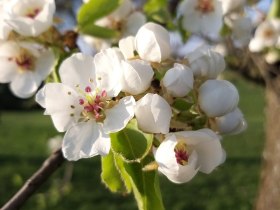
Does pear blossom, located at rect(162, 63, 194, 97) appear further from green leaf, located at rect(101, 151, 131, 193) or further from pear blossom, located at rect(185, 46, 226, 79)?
green leaf, located at rect(101, 151, 131, 193)

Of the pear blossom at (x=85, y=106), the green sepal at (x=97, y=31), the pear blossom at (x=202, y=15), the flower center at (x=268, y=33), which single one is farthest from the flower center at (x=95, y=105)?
the flower center at (x=268, y=33)

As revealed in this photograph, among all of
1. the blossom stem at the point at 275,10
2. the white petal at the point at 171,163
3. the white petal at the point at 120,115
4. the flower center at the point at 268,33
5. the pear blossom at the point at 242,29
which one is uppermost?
the white petal at the point at 120,115

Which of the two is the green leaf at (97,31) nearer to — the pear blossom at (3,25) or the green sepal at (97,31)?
the green sepal at (97,31)

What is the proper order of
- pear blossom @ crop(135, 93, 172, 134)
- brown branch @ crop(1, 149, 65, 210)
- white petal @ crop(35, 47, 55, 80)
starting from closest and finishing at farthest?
→ pear blossom @ crop(135, 93, 172, 134) < brown branch @ crop(1, 149, 65, 210) < white petal @ crop(35, 47, 55, 80)

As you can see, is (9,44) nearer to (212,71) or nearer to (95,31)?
(95,31)

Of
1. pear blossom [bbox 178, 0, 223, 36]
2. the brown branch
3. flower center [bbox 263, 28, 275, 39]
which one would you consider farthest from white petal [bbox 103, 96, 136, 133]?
flower center [bbox 263, 28, 275, 39]

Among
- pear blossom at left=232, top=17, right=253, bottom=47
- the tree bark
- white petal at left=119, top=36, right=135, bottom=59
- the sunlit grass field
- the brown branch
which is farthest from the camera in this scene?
the sunlit grass field
